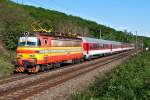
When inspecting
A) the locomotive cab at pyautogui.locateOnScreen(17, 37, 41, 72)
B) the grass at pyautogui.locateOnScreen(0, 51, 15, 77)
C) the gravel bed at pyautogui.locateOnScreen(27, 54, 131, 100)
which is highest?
the locomotive cab at pyautogui.locateOnScreen(17, 37, 41, 72)

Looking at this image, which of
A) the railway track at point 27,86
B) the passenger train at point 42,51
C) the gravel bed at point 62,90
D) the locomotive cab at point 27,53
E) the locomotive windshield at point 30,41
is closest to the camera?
the gravel bed at point 62,90

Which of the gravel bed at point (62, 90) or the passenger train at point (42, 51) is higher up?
the passenger train at point (42, 51)

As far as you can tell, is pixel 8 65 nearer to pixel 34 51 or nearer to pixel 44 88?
pixel 34 51

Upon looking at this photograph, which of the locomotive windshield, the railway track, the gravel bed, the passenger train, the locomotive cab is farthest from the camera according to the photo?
the locomotive windshield

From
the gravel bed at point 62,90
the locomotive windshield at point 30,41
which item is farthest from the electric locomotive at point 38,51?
the gravel bed at point 62,90

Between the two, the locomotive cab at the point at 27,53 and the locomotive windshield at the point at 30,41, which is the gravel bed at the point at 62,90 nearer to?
the locomotive cab at the point at 27,53

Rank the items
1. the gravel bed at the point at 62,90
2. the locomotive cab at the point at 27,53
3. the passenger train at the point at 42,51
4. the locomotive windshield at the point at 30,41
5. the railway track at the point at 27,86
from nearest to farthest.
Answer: the gravel bed at the point at 62,90
the railway track at the point at 27,86
the locomotive cab at the point at 27,53
the passenger train at the point at 42,51
the locomotive windshield at the point at 30,41

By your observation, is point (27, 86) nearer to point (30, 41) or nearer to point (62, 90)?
point (62, 90)

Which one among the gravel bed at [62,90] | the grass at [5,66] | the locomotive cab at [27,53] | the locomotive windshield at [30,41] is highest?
the locomotive windshield at [30,41]

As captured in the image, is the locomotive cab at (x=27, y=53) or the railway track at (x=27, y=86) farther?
the locomotive cab at (x=27, y=53)

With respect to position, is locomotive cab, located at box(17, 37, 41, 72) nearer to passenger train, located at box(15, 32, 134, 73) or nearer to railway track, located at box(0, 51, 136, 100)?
passenger train, located at box(15, 32, 134, 73)

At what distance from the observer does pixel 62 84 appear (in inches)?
923

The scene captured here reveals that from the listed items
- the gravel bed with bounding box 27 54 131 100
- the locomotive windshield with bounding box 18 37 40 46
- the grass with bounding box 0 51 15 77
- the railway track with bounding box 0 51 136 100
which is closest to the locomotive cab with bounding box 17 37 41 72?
the locomotive windshield with bounding box 18 37 40 46

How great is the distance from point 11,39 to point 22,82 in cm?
2088
